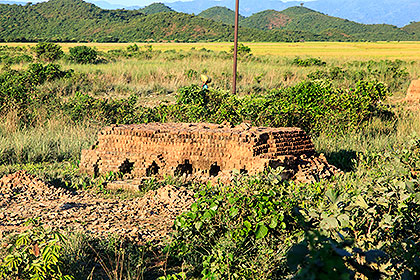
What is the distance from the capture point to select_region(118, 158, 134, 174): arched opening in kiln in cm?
589

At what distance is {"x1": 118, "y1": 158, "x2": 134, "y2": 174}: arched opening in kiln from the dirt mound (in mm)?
651

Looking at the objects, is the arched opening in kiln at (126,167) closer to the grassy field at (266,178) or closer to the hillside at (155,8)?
the grassy field at (266,178)

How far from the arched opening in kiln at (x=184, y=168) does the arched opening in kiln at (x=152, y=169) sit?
311mm

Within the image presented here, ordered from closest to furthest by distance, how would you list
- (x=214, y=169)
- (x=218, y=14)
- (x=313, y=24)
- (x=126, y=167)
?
(x=214, y=169)
(x=126, y=167)
(x=313, y=24)
(x=218, y=14)

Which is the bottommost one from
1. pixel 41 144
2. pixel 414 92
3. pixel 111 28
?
pixel 41 144

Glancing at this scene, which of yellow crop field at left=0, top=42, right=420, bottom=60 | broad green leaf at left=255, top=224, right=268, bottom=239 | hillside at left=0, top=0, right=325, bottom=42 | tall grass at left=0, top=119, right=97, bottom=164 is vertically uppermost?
hillside at left=0, top=0, right=325, bottom=42

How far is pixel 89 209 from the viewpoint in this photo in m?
4.61

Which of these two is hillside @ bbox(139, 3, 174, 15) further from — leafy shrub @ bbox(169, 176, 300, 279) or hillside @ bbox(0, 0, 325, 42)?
leafy shrub @ bbox(169, 176, 300, 279)

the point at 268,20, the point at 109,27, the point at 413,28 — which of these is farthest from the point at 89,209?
the point at 268,20

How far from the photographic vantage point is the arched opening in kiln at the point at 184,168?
5.76 metres

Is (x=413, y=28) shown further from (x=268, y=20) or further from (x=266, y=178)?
(x=266, y=178)

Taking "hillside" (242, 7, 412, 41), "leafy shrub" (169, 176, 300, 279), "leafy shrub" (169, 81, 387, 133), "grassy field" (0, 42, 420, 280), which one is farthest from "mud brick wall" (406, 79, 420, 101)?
"hillside" (242, 7, 412, 41)

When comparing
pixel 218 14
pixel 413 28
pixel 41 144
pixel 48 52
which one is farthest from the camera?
pixel 218 14

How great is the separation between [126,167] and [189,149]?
91cm
